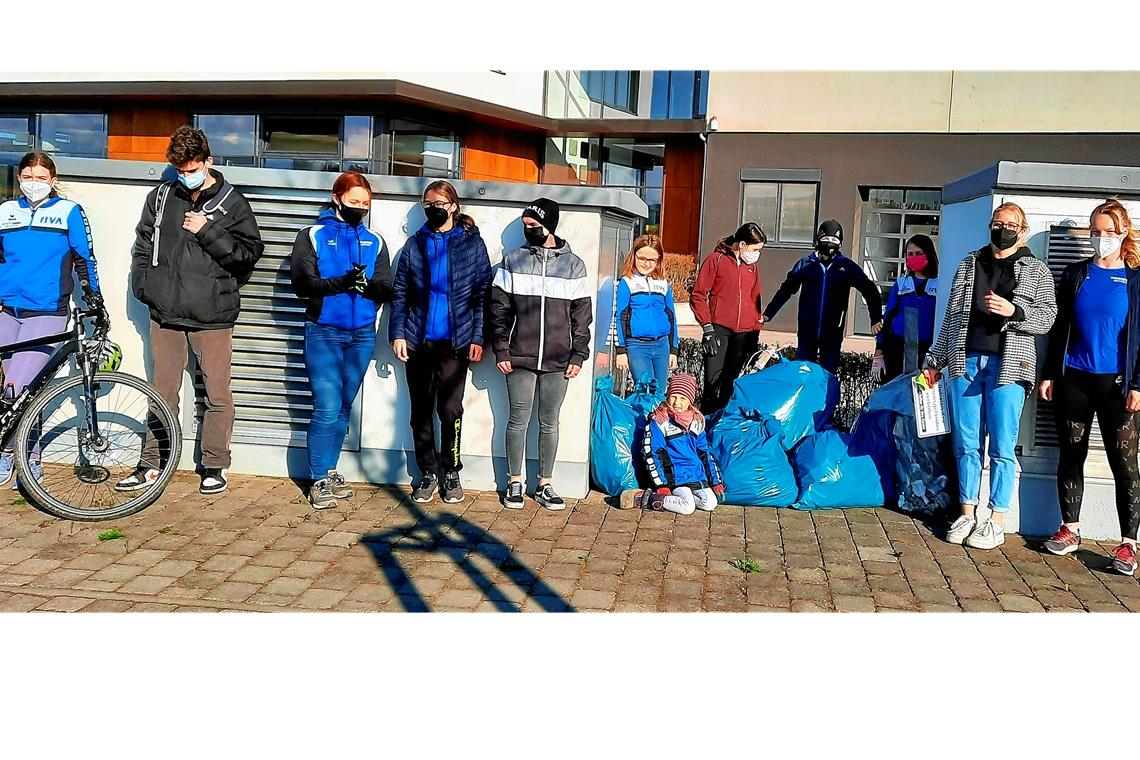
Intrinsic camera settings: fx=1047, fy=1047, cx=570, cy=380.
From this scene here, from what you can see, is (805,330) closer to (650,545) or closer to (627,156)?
(650,545)

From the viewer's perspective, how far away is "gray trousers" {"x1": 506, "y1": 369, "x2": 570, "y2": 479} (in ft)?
21.7

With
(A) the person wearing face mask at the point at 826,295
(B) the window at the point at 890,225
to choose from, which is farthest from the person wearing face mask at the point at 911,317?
(B) the window at the point at 890,225

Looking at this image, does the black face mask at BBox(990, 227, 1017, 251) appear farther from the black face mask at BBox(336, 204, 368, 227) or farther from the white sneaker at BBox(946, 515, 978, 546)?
the black face mask at BBox(336, 204, 368, 227)

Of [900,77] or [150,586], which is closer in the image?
[150,586]

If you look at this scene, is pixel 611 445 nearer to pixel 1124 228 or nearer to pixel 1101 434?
pixel 1101 434

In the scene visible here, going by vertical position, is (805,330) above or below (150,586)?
above

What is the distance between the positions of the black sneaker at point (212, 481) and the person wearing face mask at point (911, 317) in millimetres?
5037

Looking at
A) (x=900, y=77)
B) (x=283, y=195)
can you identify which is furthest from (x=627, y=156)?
(x=283, y=195)

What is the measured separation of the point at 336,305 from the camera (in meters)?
6.46

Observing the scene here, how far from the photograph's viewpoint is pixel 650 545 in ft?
19.5

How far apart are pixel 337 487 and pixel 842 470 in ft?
10.8

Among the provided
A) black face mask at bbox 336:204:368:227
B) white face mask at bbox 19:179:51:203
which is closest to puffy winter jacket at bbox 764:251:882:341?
black face mask at bbox 336:204:368:227

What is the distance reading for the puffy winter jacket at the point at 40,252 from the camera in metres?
6.30

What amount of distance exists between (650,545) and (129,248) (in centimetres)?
411
